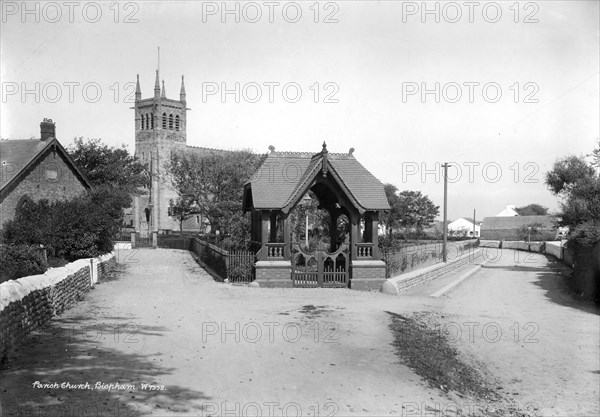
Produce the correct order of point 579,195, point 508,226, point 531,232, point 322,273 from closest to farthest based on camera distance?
point 322,273 < point 579,195 < point 531,232 < point 508,226

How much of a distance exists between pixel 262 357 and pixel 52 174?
27559mm

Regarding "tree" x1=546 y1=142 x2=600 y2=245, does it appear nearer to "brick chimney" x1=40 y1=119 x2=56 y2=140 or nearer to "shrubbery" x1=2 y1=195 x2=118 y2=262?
"shrubbery" x1=2 y1=195 x2=118 y2=262

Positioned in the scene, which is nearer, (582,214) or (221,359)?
(221,359)

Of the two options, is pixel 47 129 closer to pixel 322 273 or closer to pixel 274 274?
pixel 274 274

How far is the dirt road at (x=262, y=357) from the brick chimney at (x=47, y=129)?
740 inches

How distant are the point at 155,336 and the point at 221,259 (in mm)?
11572

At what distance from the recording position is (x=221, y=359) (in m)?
10.3

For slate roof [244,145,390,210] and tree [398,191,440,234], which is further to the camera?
tree [398,191,440,234]

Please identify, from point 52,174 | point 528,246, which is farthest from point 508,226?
point 52,174

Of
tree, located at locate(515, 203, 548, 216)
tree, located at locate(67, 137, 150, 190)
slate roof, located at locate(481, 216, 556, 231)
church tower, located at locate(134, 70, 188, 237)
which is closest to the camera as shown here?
tree, located at locate(67, 137, 150, 190)

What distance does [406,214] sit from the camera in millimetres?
85500

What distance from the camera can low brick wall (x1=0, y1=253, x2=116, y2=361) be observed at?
9.67 metres

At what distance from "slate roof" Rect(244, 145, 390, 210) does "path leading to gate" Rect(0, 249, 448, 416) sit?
522 cm

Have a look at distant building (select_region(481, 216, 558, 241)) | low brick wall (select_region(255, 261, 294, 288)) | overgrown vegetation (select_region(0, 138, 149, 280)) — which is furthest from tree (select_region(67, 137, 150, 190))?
distant building (select_region(481, 216, 558, 241))
